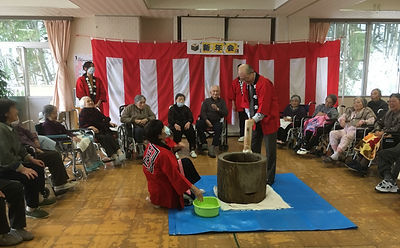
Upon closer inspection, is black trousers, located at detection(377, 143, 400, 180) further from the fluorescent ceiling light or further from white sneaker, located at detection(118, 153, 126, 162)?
the fluorescent ceiling light

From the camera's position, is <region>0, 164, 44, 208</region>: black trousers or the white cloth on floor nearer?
<region>0, 164, 44, 208</region>: black trousers

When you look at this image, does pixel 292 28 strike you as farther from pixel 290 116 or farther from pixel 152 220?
pixel 152 220

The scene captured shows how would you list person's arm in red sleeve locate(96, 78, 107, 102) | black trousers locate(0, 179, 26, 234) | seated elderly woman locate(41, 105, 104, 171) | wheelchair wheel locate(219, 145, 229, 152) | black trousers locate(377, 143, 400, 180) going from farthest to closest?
1. wheelchair wheel locate(219, 145, 229, 152)
2. person's arm in red sleeve locate(96, 78, 107, 102)
3. seated elderly woman locate(41, 105, 104, 171)
4. black trousers locate(377, 143, 400, 180)
5. black trousers locate(0, 179, 26, 234)

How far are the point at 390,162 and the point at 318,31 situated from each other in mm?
3822

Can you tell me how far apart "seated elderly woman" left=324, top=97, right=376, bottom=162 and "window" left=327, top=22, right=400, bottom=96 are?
2597mm

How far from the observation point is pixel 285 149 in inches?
211

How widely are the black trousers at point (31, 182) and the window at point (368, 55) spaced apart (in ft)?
20.3

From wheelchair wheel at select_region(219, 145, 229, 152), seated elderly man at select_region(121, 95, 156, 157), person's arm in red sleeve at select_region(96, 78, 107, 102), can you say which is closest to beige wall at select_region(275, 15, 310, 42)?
wheelchair wheel at select_region(219, 145, 229, 152)

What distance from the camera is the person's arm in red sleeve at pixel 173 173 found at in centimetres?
277

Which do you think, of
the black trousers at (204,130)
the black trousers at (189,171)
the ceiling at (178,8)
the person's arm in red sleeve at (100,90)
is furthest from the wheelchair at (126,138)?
the ceiling at (178,8)

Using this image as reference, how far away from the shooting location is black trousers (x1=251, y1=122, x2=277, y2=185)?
3525 millimetres

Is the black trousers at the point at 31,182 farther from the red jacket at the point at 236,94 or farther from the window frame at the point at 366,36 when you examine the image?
the window frame at the point at 366,36

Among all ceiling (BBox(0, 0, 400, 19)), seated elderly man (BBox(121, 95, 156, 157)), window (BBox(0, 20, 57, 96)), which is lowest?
seated elderly man (BBox(121, 95, 156, 157))

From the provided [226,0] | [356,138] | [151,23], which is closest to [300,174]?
[356,138]
